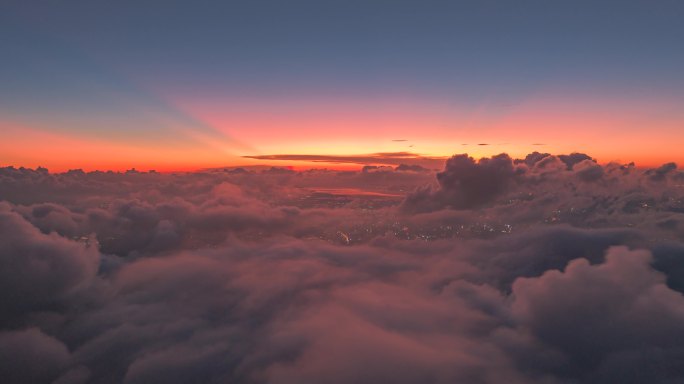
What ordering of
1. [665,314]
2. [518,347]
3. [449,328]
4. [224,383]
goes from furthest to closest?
1. [665,314]
2. [449,328]
3. [518,347]
4. [224,383]

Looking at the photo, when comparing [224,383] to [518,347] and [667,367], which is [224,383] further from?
[667,367]

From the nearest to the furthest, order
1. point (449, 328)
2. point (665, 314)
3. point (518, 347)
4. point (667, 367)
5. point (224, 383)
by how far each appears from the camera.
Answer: point (224, 383) < point (667, 367) < point (518, 347) < point (449, 328) < point (665, 314)

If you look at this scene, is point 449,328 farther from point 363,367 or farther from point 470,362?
point 363,367

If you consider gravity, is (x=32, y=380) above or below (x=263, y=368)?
below

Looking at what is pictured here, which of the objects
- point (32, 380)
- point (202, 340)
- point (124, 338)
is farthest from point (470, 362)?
point (32, 380)

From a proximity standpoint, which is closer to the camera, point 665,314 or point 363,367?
point 363,367

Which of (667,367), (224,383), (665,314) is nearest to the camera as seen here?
(224,383)

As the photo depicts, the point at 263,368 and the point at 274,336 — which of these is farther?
the point at 274,336

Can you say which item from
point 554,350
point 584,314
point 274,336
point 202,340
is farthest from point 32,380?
point 584,314

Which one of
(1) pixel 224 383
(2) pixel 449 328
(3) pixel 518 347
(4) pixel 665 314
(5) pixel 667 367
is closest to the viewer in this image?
(1) pixel 224 383
